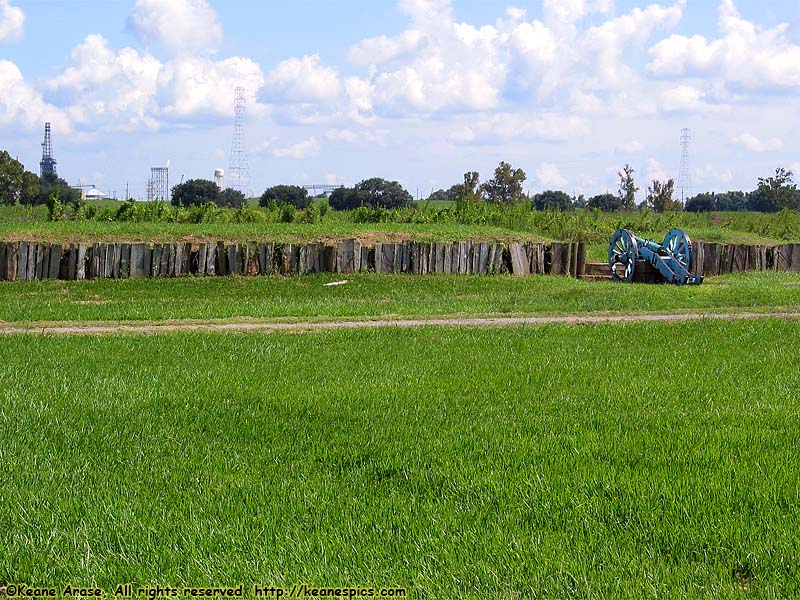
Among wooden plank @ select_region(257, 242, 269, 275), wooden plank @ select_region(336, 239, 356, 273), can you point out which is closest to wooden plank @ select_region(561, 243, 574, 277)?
wooden plank @ select_region(336, 239, 356, 273)

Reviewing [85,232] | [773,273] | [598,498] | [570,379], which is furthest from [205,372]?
[773,273]

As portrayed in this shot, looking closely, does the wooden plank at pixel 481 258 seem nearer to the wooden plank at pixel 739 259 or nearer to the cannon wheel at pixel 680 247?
the cannon wheel at pixel 680 247

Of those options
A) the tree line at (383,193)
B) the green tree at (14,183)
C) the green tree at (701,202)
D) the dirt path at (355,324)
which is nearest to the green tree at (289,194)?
the tree line at (383,193)

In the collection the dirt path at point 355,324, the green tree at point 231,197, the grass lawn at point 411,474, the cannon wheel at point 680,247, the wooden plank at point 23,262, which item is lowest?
the grass lawn at point 411,474

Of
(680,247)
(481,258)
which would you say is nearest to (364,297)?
(481,258)

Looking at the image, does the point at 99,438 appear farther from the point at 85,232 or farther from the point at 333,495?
the point at 85,232

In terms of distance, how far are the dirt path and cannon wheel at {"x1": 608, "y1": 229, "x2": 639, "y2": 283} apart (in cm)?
786

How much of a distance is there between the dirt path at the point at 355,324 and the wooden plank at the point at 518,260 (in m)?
7.55

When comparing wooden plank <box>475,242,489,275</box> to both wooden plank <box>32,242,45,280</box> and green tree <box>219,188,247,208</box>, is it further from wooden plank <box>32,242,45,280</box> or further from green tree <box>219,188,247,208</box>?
green tree <box>219,188,247,208</box>

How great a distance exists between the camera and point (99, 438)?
25.3ft

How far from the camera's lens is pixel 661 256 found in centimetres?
2442

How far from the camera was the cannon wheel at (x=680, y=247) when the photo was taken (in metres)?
24.4

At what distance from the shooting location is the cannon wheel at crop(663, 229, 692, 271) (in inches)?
962

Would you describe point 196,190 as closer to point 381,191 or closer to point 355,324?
point 381,191
